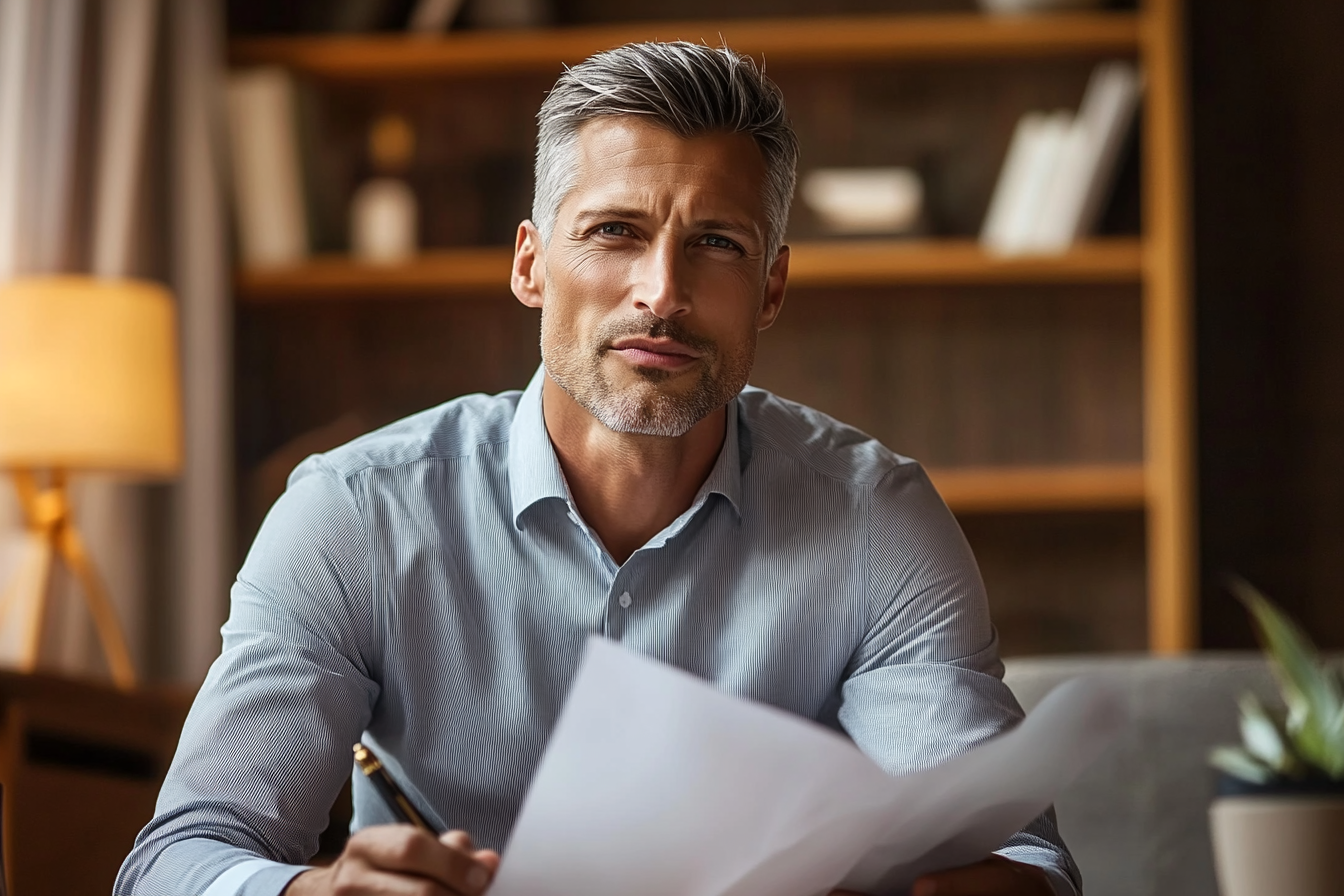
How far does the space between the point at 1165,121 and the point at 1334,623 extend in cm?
105

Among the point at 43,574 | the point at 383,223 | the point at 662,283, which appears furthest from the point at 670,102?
the point at 383,223

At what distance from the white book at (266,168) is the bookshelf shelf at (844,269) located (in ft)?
0.19

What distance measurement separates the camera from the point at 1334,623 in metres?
2.96

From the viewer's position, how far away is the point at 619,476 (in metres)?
1.21

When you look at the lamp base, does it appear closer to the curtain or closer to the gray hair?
the curtain

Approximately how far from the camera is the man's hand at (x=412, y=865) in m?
0.72

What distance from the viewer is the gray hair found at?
111 cm

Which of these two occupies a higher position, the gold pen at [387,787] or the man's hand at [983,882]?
the gold pen at [387,787]

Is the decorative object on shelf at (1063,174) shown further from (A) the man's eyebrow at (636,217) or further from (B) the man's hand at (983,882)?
(B) the man's hand at (983,882)

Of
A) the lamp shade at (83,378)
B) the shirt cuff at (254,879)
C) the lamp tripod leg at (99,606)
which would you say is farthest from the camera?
the lamp tripod leg at (99,606)

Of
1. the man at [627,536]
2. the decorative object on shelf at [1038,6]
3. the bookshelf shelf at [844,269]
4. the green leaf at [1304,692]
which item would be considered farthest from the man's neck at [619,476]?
the decorative object on shelf at [1038,6]

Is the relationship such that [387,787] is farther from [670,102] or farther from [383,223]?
[383,223]

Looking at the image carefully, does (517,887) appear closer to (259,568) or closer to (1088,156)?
(259,568)

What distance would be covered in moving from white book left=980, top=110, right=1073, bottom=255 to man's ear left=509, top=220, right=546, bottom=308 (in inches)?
67.2
